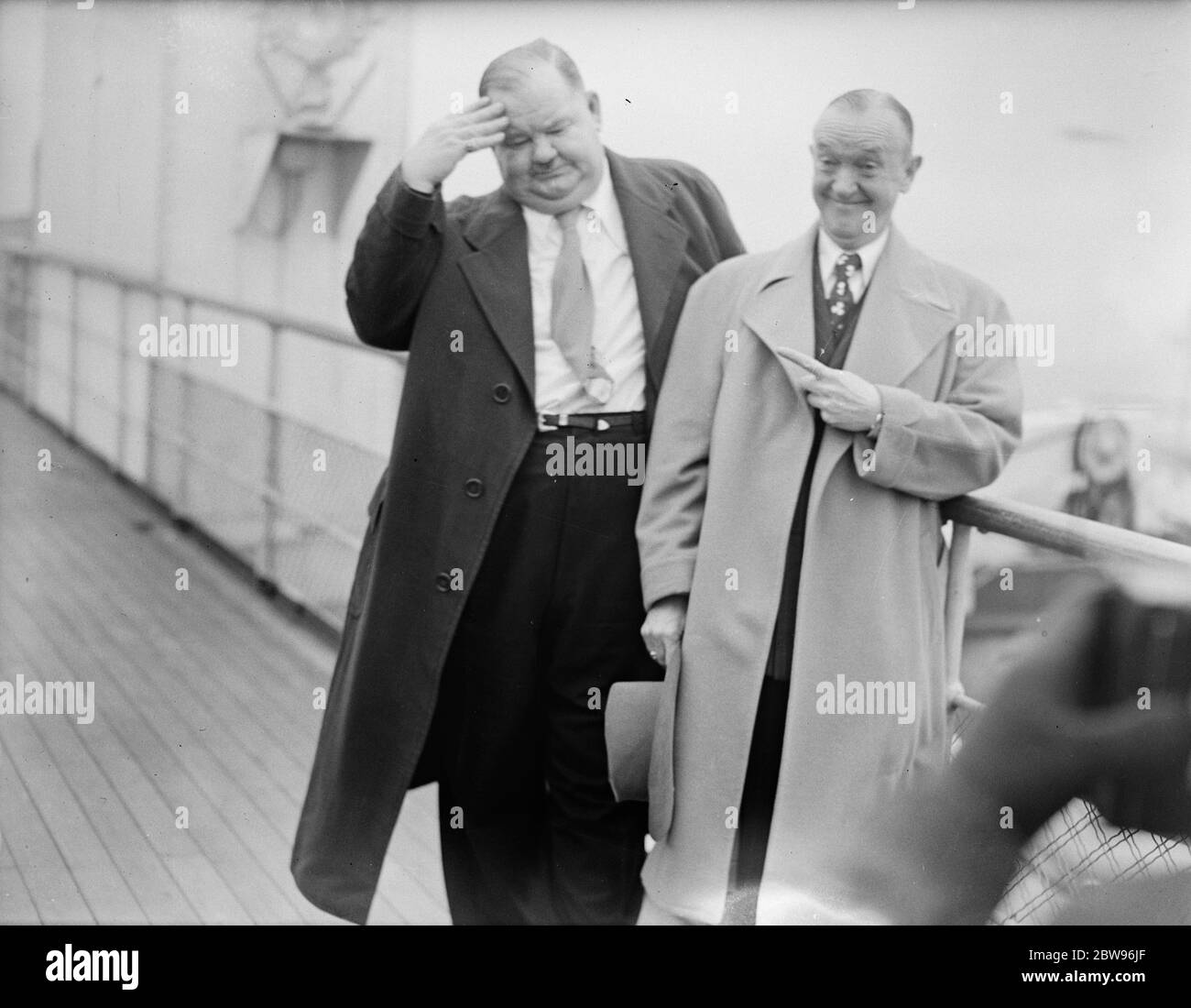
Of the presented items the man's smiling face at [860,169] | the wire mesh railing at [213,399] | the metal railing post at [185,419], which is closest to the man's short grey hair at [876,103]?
the man's smiling face at [860,169]

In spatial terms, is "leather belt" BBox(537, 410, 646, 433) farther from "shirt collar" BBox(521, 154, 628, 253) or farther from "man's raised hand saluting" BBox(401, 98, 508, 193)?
"man's raised hand saluting" BBox(401, 98, 508, 193)

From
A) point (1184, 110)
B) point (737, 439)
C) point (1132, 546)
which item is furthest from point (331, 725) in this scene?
point (1184, 110)

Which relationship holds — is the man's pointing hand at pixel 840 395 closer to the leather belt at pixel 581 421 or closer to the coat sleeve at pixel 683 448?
the coat sleeve at pixel 683 448

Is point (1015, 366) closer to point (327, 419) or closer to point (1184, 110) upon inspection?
point (1184, 110)

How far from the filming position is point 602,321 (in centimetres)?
307

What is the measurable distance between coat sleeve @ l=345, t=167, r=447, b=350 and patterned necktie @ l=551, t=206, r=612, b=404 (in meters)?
0.23

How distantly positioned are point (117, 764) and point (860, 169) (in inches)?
70.2

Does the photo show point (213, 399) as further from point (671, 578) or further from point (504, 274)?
point (671, 578)

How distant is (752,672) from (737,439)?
404mm

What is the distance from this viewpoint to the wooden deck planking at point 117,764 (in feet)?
10.7

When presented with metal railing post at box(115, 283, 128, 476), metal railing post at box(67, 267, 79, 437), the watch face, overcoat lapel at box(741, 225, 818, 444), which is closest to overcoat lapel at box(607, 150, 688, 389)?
overcoat lapel at box(741, 225, 818, 444)

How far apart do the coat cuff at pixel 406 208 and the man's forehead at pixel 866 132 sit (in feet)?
2.24

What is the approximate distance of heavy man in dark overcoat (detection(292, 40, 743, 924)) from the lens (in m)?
3.04

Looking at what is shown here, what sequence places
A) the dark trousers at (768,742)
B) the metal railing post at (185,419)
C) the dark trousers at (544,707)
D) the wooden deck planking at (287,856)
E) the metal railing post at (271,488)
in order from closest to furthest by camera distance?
the dark trousers at (768,742), the dark trousers at (544,707), the metal railing post at (185,419), the wooden deck planking at (287,856), the metal railing post at (271,488)
